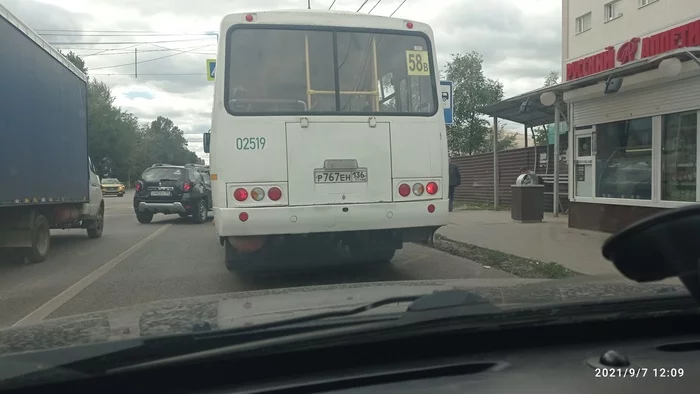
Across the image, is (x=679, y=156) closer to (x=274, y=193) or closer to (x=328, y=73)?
(x=328, y=73)

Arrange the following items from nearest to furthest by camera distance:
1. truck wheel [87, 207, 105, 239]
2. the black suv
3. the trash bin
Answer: truck wheel [87, 207, 105, 239] → the trash bin → the black suv

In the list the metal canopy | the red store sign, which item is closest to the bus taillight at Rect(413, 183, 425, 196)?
the metal canopy

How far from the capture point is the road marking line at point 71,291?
18.7ft

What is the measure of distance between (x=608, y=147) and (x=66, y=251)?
34.4 ft

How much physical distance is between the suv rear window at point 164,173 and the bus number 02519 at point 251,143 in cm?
1127

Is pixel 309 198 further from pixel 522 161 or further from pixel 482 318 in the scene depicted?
pixel 522 161

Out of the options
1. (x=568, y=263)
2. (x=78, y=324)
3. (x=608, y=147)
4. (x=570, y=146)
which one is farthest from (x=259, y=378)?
(x=570, y=146)

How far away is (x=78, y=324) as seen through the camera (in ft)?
8.85

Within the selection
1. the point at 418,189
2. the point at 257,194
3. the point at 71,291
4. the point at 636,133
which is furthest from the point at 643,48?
the point at 71,291

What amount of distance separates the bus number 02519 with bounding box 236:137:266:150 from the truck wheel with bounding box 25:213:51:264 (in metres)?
5.14

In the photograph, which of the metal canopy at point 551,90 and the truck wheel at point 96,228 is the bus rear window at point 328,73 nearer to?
the metal canopy at point 551,90

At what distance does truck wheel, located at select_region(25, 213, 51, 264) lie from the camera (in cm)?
965

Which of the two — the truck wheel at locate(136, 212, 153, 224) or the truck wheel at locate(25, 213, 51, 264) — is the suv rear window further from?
the truck wheel at locate(25, 213, 51, 264)

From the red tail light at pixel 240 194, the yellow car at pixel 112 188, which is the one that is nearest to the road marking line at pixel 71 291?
the red tail light at pixel 240 194
